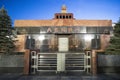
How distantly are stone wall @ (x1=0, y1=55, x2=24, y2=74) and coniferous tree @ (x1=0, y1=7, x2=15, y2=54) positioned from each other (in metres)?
8.31

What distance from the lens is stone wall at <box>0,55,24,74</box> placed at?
8.97m

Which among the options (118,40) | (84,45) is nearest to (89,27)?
(84,45)

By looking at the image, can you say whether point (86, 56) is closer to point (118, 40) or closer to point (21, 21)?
point (118, 40)

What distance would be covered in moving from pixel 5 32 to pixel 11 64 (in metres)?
10.7

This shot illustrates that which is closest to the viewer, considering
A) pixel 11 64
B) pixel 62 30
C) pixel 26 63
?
pixel 26 63

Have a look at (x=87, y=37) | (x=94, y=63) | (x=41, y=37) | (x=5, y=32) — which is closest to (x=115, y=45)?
(x=87, y=37)

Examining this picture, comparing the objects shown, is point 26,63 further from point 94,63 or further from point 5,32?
point 5,32

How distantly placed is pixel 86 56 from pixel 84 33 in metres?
19.0

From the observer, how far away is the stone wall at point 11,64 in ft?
29.4

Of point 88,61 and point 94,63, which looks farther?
point 88,61

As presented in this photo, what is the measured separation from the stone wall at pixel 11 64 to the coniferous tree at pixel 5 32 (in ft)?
27.3

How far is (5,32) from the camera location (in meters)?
18.5

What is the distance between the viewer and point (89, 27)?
2800 cm

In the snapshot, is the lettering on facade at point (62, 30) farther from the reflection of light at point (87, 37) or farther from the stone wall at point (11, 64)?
the stone wall at point (11, 64)
